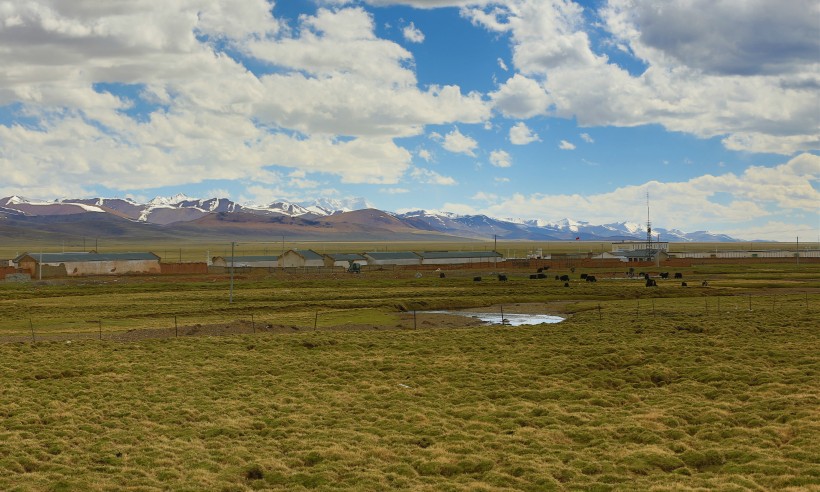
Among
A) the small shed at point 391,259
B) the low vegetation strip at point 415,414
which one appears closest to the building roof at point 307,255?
the small shed at point 391,259

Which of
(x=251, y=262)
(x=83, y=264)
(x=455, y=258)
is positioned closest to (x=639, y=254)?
(x=455, y=258)

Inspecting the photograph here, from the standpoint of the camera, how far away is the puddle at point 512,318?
59.8 meters

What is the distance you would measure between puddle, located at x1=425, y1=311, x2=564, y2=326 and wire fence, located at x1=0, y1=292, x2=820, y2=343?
9 cm

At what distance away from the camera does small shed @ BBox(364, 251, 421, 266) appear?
154500 millimetres

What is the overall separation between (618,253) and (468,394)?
6311 inches

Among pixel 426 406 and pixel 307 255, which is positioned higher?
pixel 307 255

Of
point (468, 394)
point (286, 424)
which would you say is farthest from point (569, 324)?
point (286, 424)

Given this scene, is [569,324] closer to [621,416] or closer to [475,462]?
[621,416]

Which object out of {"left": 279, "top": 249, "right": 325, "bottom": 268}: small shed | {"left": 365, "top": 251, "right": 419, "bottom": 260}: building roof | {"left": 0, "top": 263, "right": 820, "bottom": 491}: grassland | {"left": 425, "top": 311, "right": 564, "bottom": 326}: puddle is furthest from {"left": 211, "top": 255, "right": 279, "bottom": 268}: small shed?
{"left": 0, "top": 263, "right": 820, "bottom": 491}: grassland

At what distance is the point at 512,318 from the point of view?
2490 inches

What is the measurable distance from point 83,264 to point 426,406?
109928mm

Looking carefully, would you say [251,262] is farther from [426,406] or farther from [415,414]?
[415,414]

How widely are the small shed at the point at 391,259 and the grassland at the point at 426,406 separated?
314ft

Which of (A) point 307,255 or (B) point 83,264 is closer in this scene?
(B) point 83,264
